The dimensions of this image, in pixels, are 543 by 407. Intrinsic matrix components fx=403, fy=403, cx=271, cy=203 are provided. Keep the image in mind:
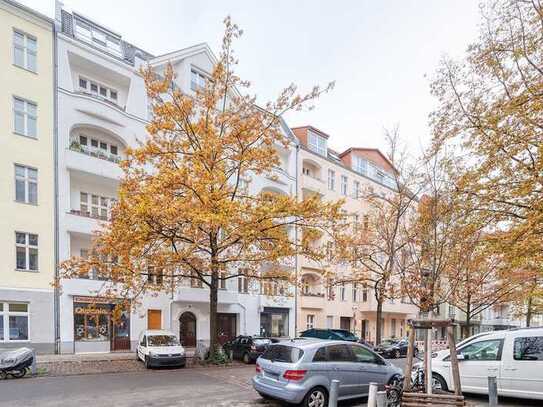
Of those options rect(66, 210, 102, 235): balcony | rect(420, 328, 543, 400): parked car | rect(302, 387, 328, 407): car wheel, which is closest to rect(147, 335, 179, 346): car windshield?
rect(66, 210, 102, 235): balcony

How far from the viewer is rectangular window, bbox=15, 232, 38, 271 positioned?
59.9 ft

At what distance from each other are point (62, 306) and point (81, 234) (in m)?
3.59

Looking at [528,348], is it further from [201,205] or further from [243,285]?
[243,285]

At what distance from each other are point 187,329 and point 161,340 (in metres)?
7.64

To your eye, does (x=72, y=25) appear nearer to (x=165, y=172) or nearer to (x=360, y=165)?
(x=165, y=172)

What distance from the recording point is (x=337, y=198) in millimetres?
36000

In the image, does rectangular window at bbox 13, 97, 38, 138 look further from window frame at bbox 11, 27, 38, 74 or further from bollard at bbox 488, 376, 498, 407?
bollard at bbox 488, 376, 498, 407

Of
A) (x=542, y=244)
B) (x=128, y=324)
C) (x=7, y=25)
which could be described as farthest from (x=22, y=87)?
(x=542, y=244)

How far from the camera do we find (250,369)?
54.2 feet

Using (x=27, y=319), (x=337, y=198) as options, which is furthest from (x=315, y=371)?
(x=337, y=198)

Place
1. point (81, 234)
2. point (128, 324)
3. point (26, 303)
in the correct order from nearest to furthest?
point (26, 303) → point (81, 234) → point (128, 324)

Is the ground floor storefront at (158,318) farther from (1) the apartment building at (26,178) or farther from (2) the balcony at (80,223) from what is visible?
(2) the balcony at (80,223)

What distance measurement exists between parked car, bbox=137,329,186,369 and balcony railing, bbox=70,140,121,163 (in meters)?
9.51

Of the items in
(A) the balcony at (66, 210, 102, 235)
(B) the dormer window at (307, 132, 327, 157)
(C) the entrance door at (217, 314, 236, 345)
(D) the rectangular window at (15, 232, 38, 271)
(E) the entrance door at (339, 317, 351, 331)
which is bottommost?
(E) the entrance door at (339, 317, 351, 331)
